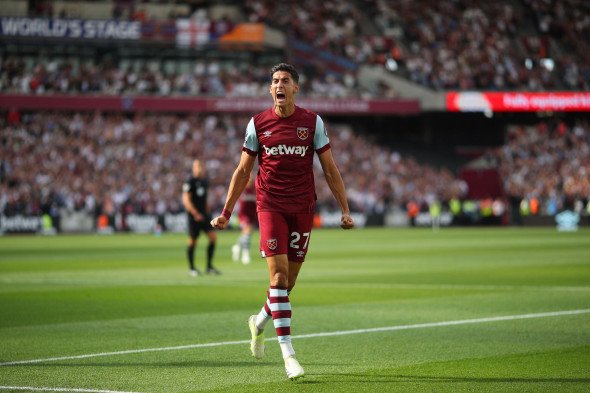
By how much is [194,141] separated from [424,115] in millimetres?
18695

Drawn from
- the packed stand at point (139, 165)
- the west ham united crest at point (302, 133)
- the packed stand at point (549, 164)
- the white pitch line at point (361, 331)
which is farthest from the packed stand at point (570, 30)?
the west ham united crest at point (302, 133)

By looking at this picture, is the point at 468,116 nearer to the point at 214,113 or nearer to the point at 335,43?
the point at 335,43

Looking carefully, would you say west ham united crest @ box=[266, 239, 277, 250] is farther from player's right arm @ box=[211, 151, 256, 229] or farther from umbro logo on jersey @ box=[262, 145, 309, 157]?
umbro logo on jersey @ box=[262, 145, 309, 157]

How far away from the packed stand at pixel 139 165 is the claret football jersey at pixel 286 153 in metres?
37.6

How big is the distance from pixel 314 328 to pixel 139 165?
3891 centimetres

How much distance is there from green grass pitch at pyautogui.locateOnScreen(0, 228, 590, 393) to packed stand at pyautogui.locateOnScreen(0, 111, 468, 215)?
75.4 ft

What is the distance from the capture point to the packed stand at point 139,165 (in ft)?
149

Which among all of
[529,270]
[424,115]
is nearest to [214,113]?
[424,115]

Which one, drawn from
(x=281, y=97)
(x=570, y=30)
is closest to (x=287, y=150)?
(x=281, y=97)

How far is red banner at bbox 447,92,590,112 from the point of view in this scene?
57438 mm

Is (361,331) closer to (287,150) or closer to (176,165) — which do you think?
(287,150)

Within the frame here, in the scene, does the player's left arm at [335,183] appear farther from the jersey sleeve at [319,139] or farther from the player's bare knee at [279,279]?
the player's bare knee at [279,279]

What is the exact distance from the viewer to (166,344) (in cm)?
966

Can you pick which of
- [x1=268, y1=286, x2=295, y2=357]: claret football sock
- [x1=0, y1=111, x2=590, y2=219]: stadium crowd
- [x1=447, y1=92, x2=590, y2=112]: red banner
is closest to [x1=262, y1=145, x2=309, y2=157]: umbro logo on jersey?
[x1=268, y1=286, x2=295, y2=357]: claret football sock
